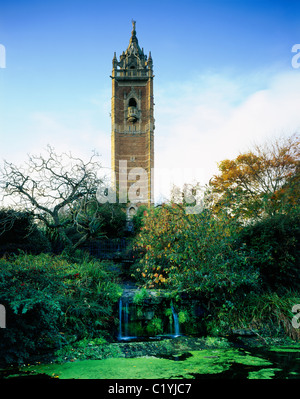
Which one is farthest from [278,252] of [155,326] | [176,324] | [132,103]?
[132,103]

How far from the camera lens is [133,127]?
39.1 metres

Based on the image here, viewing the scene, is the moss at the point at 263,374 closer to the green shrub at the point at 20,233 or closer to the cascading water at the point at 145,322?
the cascading water at the point at 145,322

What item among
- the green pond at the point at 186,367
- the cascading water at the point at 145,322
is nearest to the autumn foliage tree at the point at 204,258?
the cascading water at the point at 145,322

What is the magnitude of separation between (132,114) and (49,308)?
3545 cm

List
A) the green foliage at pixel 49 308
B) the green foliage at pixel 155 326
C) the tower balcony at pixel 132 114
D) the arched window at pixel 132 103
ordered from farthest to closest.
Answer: the arched window at pixel 132 103, the tower balcony at pixel 132 114, the green foliage at pixel 155 326, the green foliage at pixel 49 308

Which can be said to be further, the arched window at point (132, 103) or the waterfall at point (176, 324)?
the arched window at point (132, 103)

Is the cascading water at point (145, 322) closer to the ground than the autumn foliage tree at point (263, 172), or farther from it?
closer to the ground

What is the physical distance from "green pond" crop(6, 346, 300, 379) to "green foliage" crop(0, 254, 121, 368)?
1.93 feet

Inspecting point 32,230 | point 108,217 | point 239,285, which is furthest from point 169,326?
point 108,217

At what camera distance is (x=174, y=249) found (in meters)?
9.47

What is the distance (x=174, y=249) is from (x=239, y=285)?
229 centimetres

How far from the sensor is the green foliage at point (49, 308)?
5.06m

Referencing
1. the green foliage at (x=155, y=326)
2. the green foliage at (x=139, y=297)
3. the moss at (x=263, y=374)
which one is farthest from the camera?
the green foliage at (x=139, y=297)
